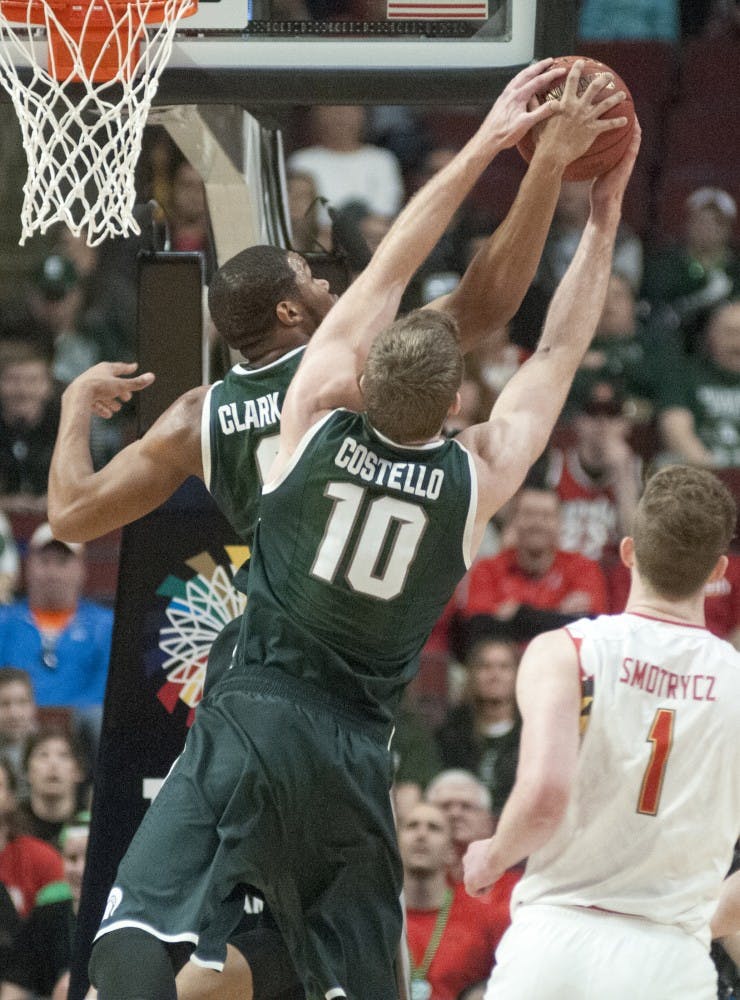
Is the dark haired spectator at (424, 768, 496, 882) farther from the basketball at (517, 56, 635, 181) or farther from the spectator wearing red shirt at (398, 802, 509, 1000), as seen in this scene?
the basketball at (517, 56, 635, 181)

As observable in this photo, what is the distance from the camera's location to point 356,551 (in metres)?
3.58

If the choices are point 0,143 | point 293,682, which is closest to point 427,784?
point 293,682

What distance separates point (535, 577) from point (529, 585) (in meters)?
0.04

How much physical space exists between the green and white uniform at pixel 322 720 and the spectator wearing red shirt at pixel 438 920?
232 cm

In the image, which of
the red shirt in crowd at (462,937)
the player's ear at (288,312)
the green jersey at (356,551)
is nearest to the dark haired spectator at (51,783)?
the red shirt in crowd at (462,937)

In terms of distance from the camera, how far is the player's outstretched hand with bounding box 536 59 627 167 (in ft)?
12.1

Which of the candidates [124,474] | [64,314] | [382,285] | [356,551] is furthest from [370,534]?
[64,314]

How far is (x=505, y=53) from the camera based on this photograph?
15.3 feet

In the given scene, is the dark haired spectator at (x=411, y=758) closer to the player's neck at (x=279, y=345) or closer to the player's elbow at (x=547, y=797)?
the player's neck at (x=279, y=345)

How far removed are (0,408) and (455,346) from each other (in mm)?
4587

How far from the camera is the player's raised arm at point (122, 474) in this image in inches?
169

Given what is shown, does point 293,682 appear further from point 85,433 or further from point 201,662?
point 201,662

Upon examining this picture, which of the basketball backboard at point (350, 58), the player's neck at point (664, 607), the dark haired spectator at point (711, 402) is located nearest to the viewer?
the player's neck at point (664, 607)

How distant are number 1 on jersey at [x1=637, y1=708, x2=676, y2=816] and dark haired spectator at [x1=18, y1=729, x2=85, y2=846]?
406cm
